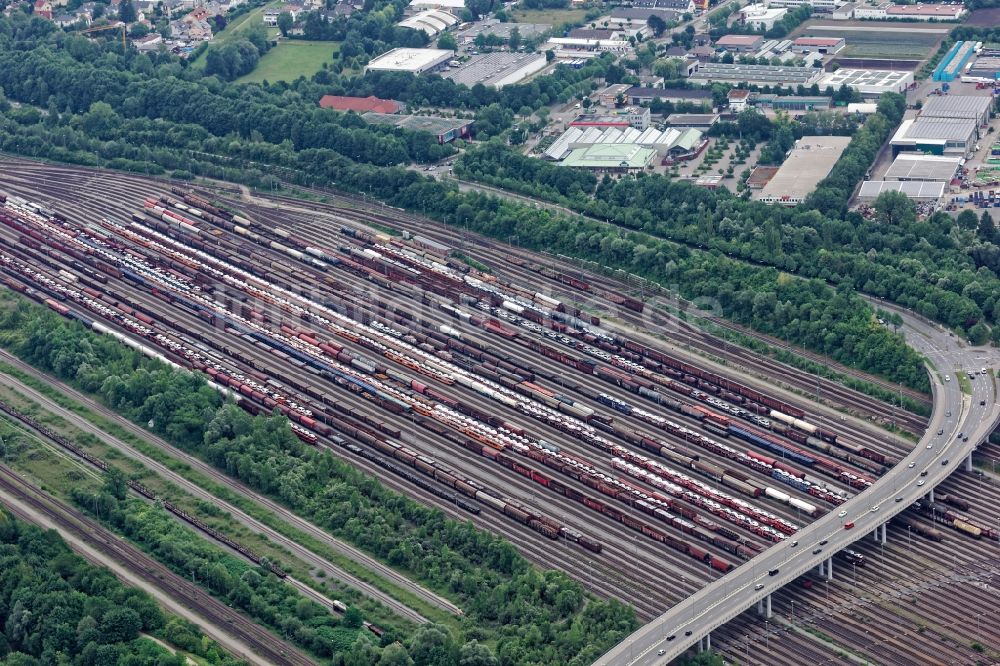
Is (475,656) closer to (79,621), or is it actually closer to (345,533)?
(345,533)

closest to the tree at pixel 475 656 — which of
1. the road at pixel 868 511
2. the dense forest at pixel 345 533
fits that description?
the dense forest at pixel 345 533

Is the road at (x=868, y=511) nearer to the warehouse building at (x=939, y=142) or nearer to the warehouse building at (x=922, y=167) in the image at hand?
the warehouse building at (x=922, y=167)

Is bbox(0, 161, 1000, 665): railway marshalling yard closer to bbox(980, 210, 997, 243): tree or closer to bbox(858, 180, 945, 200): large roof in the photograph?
bbox(980, 210, 997, 243): tree

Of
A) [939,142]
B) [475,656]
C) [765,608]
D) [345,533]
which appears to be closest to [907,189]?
[939,142]

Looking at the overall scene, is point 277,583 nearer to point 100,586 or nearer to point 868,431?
point 100,586

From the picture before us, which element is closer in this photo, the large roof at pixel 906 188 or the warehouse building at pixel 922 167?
the large roof at pixel 906 188

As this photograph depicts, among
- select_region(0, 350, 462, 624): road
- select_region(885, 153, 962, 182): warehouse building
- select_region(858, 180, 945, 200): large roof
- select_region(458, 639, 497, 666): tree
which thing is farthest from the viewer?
select_region(885, 153, 962, 182): warehouse building

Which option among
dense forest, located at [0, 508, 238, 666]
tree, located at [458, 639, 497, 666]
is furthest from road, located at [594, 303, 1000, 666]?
dense forest, located at [0, 508, 238, 666]
